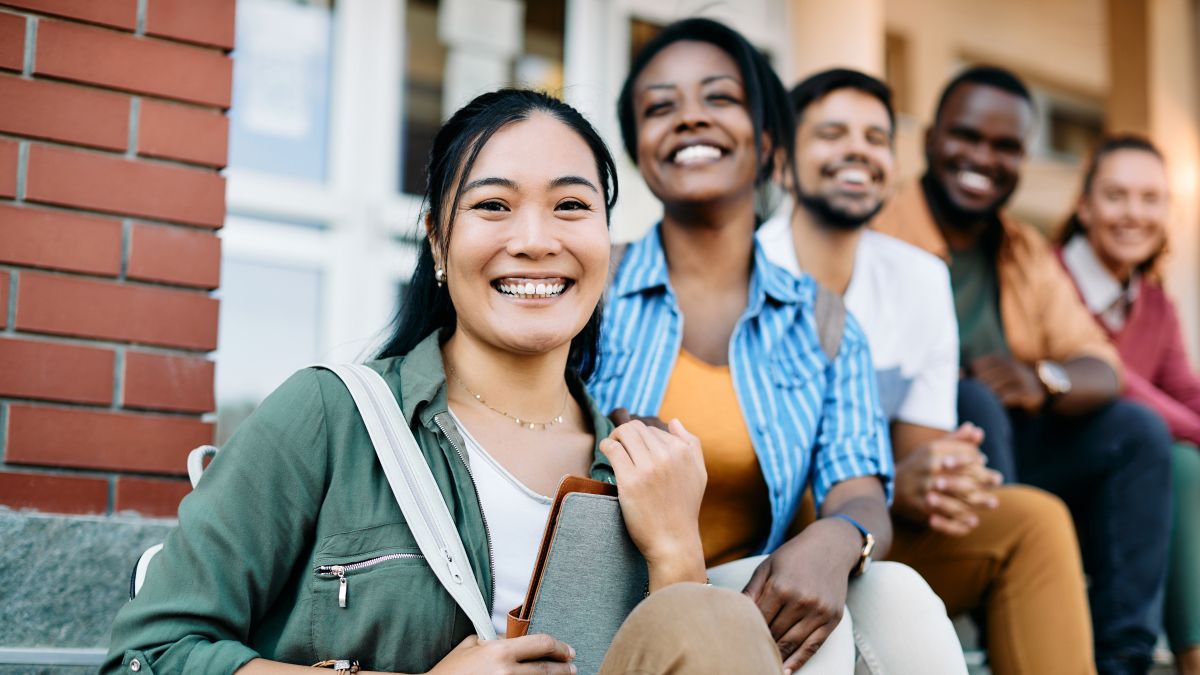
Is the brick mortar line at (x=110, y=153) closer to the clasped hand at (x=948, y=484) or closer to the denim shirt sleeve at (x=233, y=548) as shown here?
the denim shirt sleeve at (x=233, y=548)

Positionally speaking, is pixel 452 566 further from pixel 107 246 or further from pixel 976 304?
pixel 976 304

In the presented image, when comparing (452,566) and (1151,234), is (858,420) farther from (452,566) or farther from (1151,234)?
(1151,234)

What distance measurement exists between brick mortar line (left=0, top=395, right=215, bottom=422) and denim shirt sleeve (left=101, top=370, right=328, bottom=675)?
727 millimetres

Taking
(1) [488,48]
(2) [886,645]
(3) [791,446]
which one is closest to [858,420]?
(3) [791,446]

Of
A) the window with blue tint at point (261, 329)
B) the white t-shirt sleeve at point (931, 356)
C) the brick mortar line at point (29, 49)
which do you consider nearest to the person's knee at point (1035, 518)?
the white t-shirt sleeve at point (931, 356)

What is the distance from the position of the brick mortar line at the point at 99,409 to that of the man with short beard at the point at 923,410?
5.49 ft

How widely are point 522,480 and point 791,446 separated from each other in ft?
2.54

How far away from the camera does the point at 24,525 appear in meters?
2.28

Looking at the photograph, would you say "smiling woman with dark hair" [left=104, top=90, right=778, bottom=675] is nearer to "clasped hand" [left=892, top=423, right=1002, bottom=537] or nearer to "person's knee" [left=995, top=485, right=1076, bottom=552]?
"clasped hand" [left=892, top=423, right=1002, bottom=537]

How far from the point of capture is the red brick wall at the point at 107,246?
7.85ft

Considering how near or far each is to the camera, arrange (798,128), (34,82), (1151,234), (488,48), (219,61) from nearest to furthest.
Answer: (34,82) < (219,61) < (798,128) < (1151,234) < (488,48)

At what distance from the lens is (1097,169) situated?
4590 mm

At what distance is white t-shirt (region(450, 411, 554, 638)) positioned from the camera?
200 centimetres

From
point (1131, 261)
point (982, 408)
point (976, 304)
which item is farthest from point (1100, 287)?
point (982, 408)
